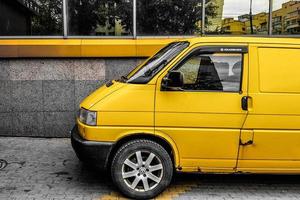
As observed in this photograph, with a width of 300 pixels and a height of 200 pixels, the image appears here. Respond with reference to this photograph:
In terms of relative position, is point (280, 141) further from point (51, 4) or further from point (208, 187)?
point (51, 4)

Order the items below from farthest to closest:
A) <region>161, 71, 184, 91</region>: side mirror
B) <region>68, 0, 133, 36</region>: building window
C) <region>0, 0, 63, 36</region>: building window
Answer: <region>68, 0, 133, 36</region>: building window
<region>0, 0, 63, 36</region>: building window
<region>161, 71, 184, 91</region>: side mirror

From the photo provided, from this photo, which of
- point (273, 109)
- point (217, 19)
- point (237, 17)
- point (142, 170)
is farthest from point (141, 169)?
point (237, 17)

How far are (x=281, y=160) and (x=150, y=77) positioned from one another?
1867 mm

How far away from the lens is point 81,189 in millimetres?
5449

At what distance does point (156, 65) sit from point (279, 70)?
148 centimetres

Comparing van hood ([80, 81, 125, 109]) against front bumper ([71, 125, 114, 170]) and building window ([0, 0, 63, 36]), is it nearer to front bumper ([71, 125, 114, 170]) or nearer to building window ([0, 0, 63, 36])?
front bumper ([71, 125, 114, 170])

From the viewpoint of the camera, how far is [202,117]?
16.4ft

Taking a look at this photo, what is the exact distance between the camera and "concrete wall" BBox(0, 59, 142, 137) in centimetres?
816

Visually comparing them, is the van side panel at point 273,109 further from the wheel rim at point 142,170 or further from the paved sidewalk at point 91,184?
the wheel rim at point 142,170

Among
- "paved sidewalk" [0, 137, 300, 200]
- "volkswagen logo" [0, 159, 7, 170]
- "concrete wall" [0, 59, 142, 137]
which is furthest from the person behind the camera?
"concrete wall" [0, 59, 142, 137]

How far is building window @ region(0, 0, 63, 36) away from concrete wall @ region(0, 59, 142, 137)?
2.22 ft

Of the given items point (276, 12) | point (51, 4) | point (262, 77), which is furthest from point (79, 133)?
point (276, 12)

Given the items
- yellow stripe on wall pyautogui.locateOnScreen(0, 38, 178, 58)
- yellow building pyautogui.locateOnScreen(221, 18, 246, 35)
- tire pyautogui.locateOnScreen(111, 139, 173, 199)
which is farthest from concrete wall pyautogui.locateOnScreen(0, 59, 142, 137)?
tire pyautogui.locateOnScreen(111, 139, 173, 199)

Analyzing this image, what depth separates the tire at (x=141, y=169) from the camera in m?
5.00
